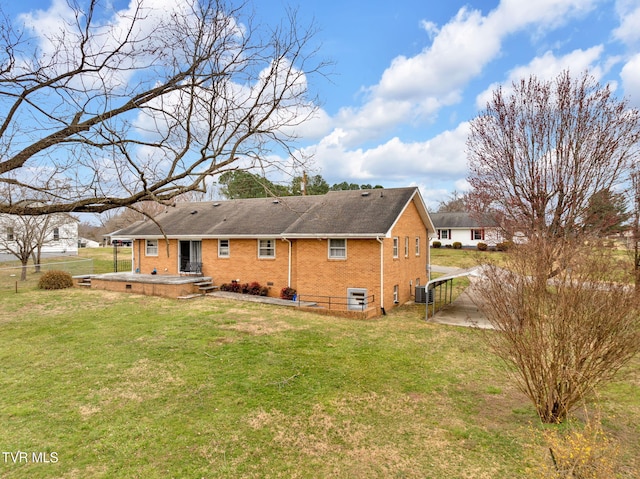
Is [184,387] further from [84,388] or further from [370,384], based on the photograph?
[370,384]

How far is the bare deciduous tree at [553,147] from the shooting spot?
1645cm

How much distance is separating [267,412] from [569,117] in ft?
63.2

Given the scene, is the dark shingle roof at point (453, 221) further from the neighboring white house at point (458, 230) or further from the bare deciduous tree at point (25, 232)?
the bare deciduous tree at point (25, 232)

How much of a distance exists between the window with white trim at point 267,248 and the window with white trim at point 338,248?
3606 mm

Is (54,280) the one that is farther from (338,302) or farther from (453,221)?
(453,221)

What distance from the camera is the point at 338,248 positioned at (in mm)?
17016

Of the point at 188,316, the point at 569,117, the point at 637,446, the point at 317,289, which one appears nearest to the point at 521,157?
the point at 569,117

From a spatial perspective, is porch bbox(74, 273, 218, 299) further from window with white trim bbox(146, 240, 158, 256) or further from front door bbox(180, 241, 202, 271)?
window with white trim bbox(146, 240, 158, 256)

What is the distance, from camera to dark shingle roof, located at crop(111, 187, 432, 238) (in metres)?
17.1

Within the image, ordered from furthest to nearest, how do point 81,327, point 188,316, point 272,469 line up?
point 188,316
point 81,327
point 272,469

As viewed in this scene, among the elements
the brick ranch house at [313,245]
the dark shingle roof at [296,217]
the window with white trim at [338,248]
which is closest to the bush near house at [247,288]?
the brick ranch house at [313,245]

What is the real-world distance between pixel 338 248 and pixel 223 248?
759 centimetres

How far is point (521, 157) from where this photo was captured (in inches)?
717

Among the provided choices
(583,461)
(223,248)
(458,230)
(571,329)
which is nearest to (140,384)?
(583,461)
